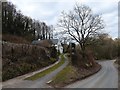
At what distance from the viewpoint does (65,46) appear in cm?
9862

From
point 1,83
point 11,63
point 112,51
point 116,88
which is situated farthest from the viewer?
point 112,51

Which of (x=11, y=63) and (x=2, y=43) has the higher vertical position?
(x=2, y=43)

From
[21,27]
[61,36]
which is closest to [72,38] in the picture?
[61,36]

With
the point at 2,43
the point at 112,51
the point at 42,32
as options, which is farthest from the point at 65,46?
the point at 2,43

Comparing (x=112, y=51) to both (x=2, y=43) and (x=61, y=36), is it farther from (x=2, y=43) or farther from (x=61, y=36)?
(x=2, y=43)

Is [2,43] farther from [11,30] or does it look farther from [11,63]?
[11,30]

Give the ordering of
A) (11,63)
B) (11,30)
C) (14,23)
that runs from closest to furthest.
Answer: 1. (11,63)
2. (11,30)
3. (14,23)

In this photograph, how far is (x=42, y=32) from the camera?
335 feet

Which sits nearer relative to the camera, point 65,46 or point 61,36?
point 61,36

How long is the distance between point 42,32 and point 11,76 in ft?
249

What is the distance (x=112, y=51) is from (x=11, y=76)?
74.4 metres

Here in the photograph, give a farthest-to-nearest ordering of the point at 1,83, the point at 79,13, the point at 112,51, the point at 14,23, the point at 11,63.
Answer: the point at 112,51 < the point at 79,13 < the point at 14,23 < the point at 11,63 < the point at 1,83

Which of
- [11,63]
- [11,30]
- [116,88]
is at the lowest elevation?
[116,88]

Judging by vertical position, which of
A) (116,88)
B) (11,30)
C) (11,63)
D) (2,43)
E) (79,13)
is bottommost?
(116,88)
